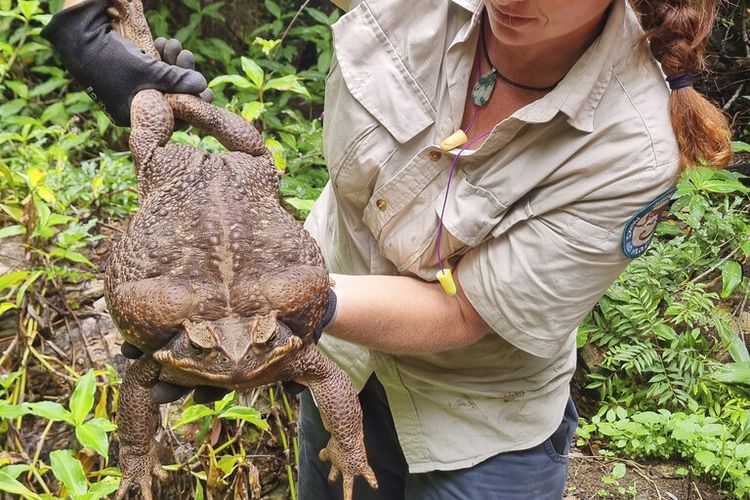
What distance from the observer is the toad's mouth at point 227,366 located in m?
1.50

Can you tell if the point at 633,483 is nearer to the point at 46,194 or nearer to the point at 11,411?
the point at 11,411

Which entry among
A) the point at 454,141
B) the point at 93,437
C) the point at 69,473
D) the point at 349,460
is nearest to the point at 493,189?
the point at 454,141

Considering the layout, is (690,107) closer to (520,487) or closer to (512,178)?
(512,178)

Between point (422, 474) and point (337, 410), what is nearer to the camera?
point (337, 410)

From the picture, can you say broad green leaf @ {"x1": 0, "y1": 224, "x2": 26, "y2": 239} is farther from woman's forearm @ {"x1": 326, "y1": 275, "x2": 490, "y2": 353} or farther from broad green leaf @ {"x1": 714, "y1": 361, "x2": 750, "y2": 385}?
broad green leaf @ {"x1": 714, "y1": 361, "x2": 750, "y2": 385}

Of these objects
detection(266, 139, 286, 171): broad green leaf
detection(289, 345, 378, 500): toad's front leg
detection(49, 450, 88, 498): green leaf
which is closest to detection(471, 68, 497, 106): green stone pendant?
detection(289, 345, 378, 500): toad's front leg

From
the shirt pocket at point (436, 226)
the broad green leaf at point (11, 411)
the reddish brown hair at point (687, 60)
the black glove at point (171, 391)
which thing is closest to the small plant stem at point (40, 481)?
the broad green leaf at point (11, 411)

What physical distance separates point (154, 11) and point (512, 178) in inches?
180

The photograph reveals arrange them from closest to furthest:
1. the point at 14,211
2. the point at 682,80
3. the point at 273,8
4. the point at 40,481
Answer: the point at 682,80, the point at 40,481, the point at 14,211, the point at 273,8

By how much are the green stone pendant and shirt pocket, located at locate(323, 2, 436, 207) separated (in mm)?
134

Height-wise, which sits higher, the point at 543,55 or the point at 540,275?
the point at 543,55

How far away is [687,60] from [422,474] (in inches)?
57.6

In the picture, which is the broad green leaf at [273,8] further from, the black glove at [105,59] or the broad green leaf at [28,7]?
the black glove at [105,59]

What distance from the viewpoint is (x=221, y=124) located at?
2.15 m
